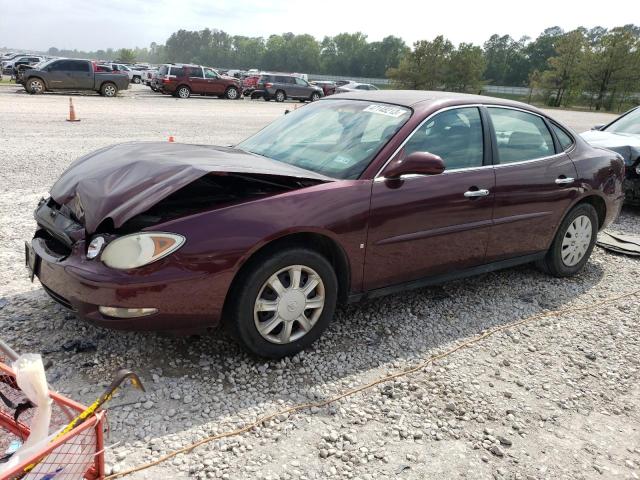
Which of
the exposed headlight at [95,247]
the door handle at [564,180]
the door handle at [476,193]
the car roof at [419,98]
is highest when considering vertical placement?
the car roof at [419,98]

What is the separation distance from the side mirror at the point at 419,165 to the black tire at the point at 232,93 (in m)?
27.9

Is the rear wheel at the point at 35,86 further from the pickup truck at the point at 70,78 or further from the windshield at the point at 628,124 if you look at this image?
the windshield at the point at 628,124

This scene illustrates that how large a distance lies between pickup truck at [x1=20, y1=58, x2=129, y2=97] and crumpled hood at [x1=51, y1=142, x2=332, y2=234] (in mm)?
23574

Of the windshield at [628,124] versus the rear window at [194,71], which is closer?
the windshield at [628,124]

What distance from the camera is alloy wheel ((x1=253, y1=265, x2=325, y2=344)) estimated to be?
3152 millimetres

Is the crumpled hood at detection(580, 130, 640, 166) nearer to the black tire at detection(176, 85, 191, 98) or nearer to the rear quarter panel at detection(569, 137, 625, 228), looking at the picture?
the rear quarter panel at detection(569, 137, 625, 228)

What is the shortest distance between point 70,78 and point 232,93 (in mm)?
8469

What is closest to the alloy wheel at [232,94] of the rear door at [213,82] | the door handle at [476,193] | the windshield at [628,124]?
the rear door at [213,82]

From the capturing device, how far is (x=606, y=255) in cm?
598

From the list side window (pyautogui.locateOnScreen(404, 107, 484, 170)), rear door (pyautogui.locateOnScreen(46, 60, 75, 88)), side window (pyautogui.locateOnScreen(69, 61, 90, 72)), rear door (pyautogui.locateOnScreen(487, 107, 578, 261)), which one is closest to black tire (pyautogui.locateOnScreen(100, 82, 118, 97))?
side window (pyautogui.locateOnScreen(69, 61, 90, 72))

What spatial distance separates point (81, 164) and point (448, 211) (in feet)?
8.53

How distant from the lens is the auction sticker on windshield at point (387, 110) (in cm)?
394

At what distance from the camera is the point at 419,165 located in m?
3.42

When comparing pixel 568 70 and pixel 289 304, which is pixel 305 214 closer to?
pixel 289 304
